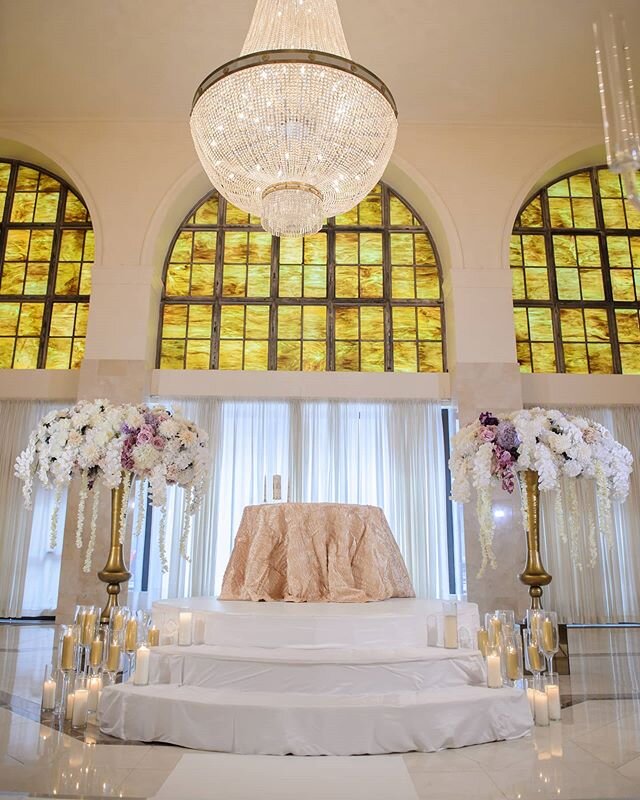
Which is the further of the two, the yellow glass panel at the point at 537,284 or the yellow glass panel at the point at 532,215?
the yellow glass panel at the point at 532,215

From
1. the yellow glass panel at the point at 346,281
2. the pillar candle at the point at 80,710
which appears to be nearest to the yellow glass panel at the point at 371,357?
the yellow glass panel at the point at 346,281

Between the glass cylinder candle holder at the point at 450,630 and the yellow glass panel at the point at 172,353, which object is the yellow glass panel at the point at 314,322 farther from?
the glass cylinder candle holder at the point at 450,630

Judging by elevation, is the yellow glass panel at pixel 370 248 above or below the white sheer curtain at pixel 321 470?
above

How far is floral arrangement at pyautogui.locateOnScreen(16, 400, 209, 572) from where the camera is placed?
5.15 metres

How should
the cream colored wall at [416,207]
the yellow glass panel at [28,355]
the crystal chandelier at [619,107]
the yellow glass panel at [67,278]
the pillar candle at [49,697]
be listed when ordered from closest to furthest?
1. the crystal chandelier at [619,107]
2. the pillar candle at [49,697]
3. the cream colored wall at [416,207]
4. the yellow glass panel at [28,355]
5. the yellow glass panel at [67,278]

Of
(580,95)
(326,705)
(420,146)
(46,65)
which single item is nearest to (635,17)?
(580,95)

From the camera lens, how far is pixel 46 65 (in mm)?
9039

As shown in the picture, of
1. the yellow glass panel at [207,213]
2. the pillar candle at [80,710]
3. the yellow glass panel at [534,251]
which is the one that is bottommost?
the pillar candle at [80,710]

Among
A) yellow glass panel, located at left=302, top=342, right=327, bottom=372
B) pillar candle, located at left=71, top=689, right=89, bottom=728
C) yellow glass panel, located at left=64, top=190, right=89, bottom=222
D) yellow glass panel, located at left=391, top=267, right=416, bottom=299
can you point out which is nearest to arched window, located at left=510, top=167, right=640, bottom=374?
yellow glass panel, located at left=391, top=267, right=416, bottom=299

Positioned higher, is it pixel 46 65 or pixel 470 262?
pixel 46 65

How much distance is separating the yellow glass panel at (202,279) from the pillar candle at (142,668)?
7158mm

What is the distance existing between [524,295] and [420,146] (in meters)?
2.71

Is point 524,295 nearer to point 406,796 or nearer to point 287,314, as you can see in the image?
point 287,314

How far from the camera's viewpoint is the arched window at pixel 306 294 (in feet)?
32.2
